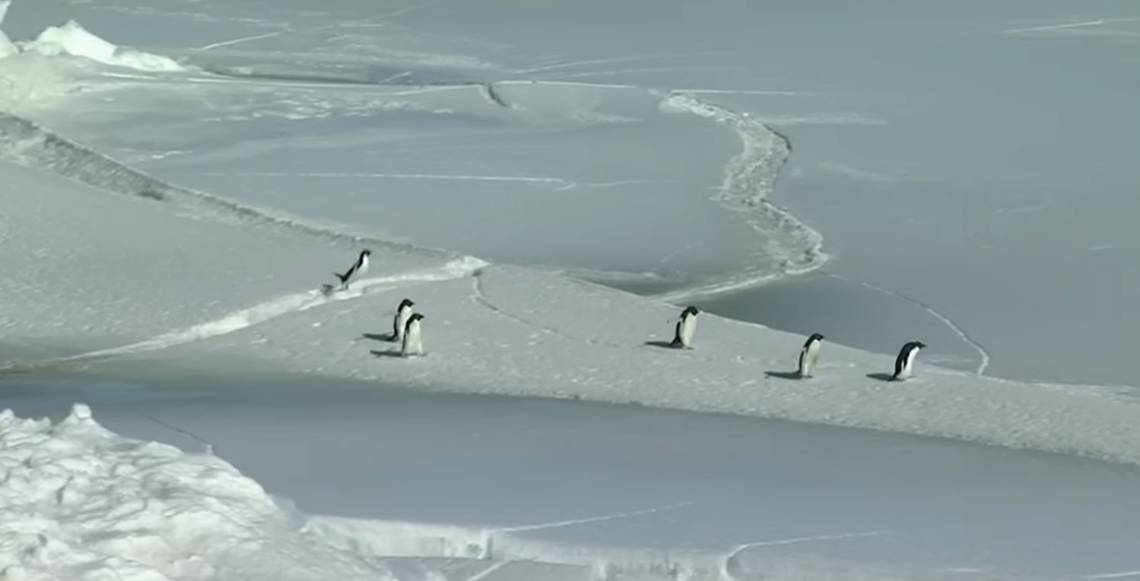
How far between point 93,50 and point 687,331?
35.5 feet

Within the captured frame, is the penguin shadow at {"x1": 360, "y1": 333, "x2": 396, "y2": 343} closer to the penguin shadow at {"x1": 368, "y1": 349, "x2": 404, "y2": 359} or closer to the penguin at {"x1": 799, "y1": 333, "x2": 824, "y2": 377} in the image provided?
the penguin shadow at {"x1": 368, "y1": 349, "x2": 404, "y2": 359}

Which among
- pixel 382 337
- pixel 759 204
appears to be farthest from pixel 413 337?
pixel 759 204

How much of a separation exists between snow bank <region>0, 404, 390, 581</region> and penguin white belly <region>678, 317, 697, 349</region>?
3.36 metres

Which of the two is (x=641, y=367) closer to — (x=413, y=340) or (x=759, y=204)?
(x=413, y=340)

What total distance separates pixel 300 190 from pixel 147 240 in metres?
2.03

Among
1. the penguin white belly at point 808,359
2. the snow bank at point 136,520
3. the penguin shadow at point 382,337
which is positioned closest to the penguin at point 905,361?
the penguin white belly at point 808,359

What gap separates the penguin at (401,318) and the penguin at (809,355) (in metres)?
1.82

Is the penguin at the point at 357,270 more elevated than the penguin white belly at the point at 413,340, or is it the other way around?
the penguin at the point at 357,270

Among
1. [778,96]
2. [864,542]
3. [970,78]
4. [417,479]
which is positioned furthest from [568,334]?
[970,78]

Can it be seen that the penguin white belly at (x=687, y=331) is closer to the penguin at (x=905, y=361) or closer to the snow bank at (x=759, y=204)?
the penguin at (x=905, y=361)

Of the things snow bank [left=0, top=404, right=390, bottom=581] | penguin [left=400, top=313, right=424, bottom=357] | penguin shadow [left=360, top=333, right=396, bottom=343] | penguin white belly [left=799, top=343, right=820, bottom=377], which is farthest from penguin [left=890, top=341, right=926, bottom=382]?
snow bank [left=0, top=404, right=390, bottom=581]

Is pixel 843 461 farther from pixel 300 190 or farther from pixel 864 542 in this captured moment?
pixel 300 190

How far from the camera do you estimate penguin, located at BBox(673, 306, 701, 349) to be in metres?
9.35

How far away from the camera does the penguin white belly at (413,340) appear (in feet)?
30.1
